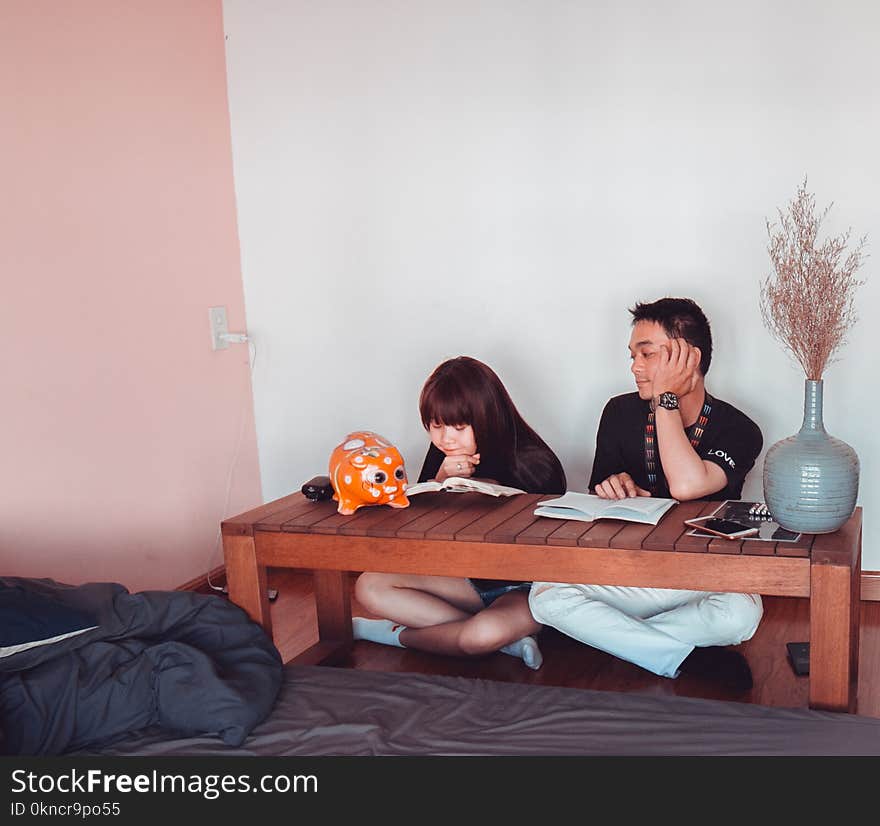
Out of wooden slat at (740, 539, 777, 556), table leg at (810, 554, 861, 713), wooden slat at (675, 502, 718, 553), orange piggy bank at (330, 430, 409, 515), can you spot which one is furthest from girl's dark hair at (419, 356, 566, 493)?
table leg at (810, 554, 861, 713)

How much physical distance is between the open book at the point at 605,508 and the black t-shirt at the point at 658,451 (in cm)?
28

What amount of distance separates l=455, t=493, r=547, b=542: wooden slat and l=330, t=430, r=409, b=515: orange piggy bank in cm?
22

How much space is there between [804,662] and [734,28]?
1690 millimetres

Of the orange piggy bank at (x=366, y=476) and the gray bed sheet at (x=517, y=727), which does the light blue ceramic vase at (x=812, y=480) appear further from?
the orange piggy bank at (x=366, y=476)

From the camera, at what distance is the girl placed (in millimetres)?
2521

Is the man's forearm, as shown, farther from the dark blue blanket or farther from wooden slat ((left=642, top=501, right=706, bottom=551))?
the dark blue blanket

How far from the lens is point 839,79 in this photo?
2736mm

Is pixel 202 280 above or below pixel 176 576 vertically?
above

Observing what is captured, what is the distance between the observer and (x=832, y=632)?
72.9 inches

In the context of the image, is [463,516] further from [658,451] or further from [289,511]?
[658,451]

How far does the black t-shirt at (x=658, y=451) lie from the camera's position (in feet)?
8.06
